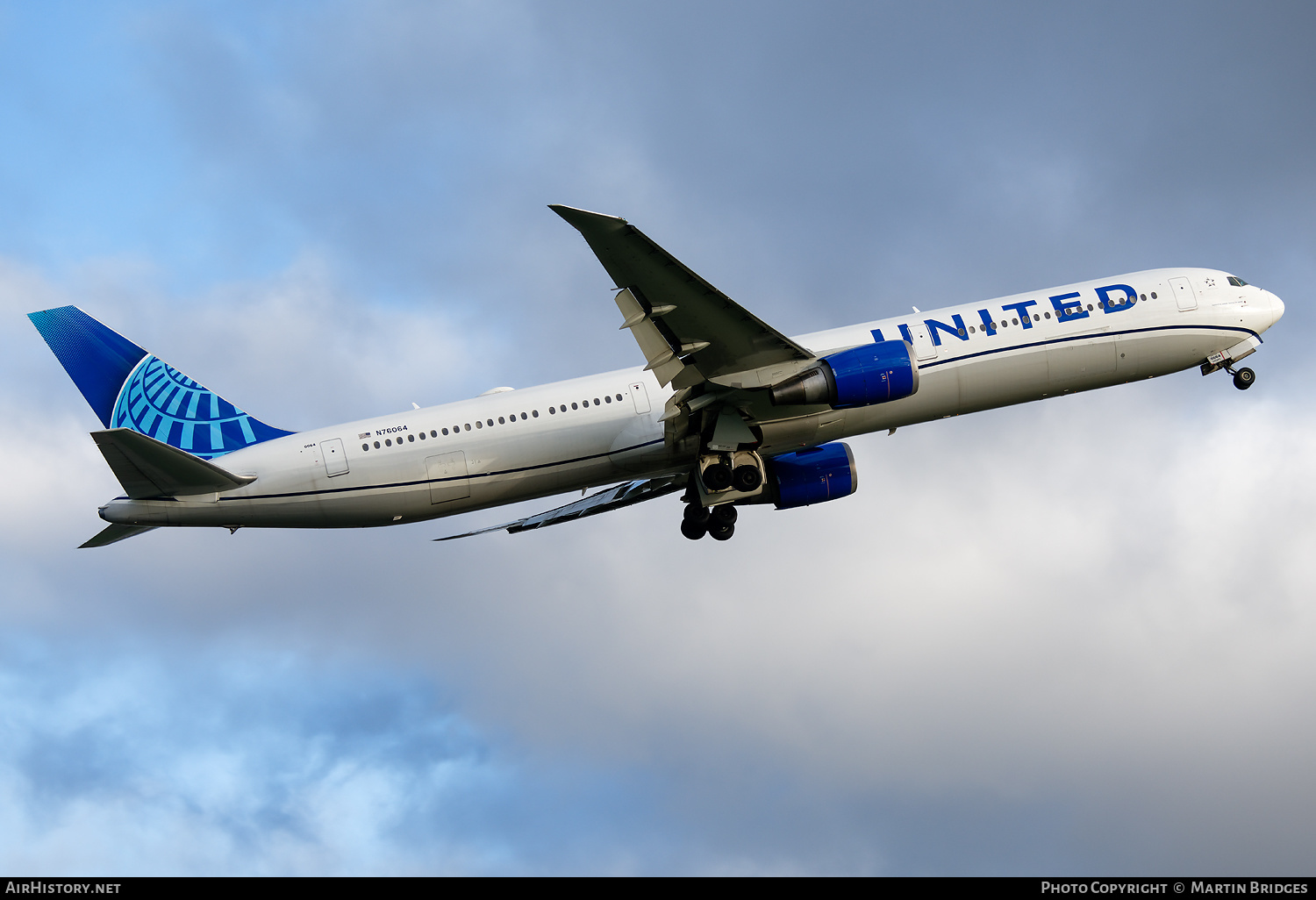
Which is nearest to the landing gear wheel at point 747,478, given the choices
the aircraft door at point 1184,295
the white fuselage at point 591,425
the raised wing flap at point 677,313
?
the white fuselage at point 591,425

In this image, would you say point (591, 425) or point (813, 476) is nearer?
point (591, 425)

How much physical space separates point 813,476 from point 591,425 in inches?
331

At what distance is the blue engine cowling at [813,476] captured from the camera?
3956 centimetres

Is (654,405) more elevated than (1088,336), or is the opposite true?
(1088,336)

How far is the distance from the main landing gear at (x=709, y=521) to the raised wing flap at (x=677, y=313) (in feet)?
20.3

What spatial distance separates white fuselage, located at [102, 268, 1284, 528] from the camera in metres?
33.9

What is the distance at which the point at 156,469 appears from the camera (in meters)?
31.7

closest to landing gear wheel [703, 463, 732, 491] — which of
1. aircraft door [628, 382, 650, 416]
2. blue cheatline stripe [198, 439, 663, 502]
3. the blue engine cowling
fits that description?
blue cheatline stripe [198, 439, 663, 502]

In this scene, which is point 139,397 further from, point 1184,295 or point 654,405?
point 1184,295

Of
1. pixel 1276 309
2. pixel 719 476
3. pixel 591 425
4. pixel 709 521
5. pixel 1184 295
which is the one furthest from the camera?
pixel 1276 309

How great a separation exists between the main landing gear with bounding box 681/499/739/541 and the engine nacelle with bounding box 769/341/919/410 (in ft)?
18.8

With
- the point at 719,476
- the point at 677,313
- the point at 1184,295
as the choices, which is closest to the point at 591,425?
the point at 719,476
